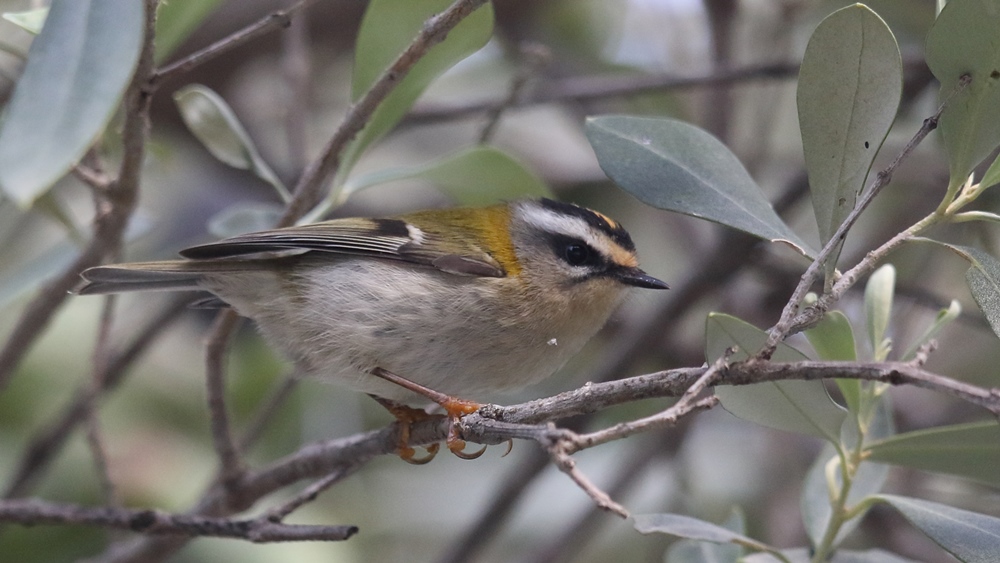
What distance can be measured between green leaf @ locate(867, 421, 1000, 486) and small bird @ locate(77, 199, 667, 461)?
34.1 inches

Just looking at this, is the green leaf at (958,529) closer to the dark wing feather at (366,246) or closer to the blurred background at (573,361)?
the dark wing feather at (366,246)

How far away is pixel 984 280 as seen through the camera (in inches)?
51.9

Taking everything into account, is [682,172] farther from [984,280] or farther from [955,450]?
[955,450]

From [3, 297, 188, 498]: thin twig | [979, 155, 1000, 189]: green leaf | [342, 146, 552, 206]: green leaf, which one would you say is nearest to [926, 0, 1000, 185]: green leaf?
[979, 155, 1000, 189]: green leaf

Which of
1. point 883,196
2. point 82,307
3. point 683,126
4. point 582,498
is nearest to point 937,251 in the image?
point 883,196

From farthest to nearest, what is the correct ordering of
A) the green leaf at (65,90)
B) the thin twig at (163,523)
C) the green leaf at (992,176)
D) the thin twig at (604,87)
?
the thin twig at (604,87), the thin twig at (163,523), the green leaf at (992,176), the green leaf at (65,90)

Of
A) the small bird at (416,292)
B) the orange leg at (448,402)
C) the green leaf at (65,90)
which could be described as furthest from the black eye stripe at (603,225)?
the green leaf at (65,90)

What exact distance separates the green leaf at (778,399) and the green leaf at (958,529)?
16 cm

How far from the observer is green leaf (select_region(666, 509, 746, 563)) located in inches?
74.1

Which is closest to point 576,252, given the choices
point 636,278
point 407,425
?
point 636,278

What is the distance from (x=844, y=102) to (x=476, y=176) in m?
0.99

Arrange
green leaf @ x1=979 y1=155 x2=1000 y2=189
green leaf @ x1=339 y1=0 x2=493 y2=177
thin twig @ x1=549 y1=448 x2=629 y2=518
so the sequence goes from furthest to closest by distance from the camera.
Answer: green leaf @ x1=339 y1=0 x2=493 y2=177 → green leaf @ x1=979 y1=155 x2=1000 y2=189 → thin twig @ x1=549 y1=448 x2=629 y2=518

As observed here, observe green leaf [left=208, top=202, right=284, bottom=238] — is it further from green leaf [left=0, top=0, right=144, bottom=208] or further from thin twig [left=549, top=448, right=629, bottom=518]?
thin twig [left=549, top=448, right=629, bottom=518]

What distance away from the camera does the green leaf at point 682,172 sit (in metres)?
1.47
